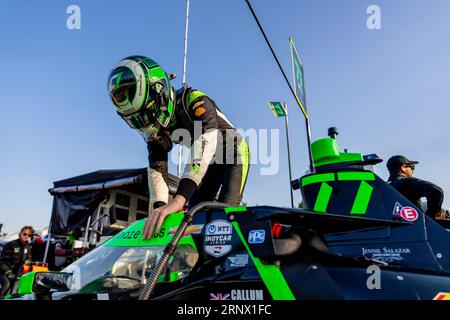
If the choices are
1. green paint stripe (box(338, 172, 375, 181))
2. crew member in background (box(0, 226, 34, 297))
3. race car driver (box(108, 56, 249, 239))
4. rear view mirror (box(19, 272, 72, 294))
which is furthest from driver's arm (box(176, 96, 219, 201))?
crew member in background (box(0, 226, 34, 297))

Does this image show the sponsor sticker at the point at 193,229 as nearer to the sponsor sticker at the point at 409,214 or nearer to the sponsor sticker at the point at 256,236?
the sponsor sticker at the point at 256,236

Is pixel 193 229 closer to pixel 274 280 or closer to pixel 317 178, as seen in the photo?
pixel 274 280

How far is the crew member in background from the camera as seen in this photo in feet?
25.3

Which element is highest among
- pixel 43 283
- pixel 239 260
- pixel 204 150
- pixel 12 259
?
pixel 204 150

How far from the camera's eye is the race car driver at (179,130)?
249 cm

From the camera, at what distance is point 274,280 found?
5.01ft

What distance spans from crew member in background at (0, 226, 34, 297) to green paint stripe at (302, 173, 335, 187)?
24.9ft

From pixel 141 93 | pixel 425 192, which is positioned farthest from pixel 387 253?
pixel 141 93

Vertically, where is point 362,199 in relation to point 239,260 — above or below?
above

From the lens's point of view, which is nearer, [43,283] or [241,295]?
[241,295]

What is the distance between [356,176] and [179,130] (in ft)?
4.79

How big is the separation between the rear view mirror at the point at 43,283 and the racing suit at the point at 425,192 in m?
3.18

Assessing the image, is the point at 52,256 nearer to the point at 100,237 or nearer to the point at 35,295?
the point at 100,237

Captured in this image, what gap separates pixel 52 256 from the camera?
9.20 meters
